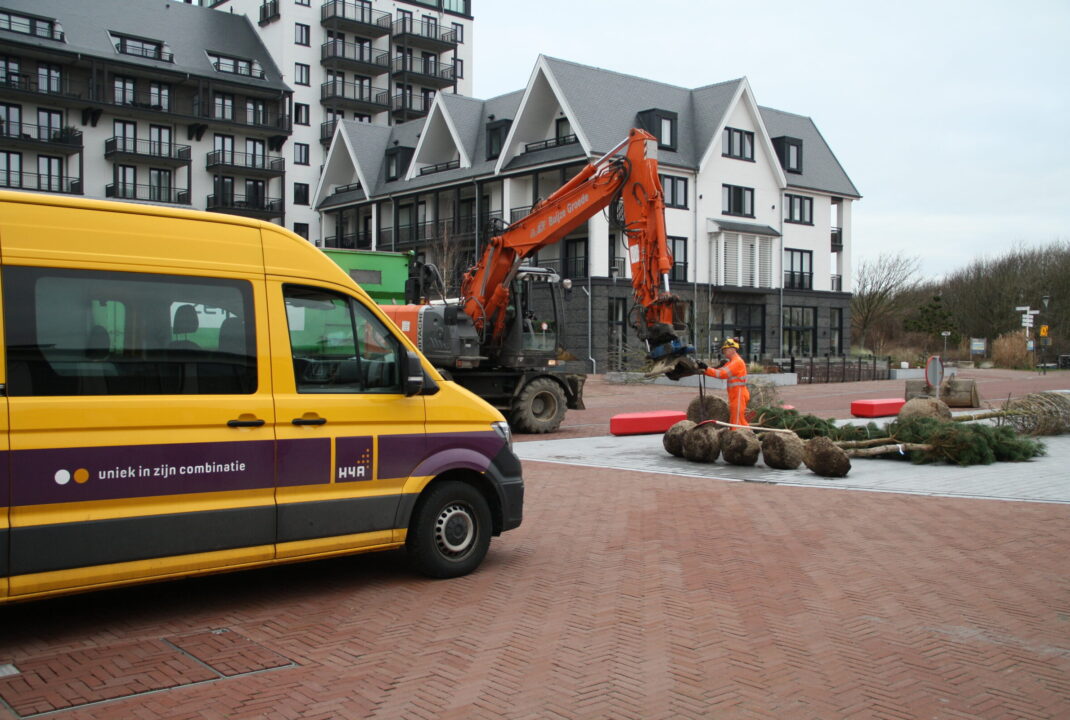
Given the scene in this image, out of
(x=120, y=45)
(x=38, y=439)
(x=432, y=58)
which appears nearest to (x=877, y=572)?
(x=38, y=439)

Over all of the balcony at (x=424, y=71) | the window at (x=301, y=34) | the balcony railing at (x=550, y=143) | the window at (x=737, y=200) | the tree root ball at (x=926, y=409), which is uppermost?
the window at (x=301, y=34)

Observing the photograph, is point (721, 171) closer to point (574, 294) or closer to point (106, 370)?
point (574, 294)

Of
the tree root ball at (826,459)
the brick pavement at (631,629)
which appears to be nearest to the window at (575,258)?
the tree root ball at (826,459)

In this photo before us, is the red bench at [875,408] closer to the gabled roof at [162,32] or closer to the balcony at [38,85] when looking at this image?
the balcony at [38,85]

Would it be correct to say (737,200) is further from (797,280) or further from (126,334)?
(126,334)

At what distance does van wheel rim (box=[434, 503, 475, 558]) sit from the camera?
23.5ft

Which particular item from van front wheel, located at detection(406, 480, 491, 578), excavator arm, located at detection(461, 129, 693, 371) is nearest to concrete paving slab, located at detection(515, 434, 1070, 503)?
excavator arm, located at detection(461, 129, 693, 371)

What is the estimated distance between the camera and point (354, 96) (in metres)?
64.5

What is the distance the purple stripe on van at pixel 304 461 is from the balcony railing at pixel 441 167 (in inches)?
1767

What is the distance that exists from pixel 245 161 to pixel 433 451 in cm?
5431

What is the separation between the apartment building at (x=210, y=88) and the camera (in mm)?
49344

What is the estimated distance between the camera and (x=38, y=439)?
5.32m

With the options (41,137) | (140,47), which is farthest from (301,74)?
(41,137)

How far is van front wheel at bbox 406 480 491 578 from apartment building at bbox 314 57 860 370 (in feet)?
98.0
